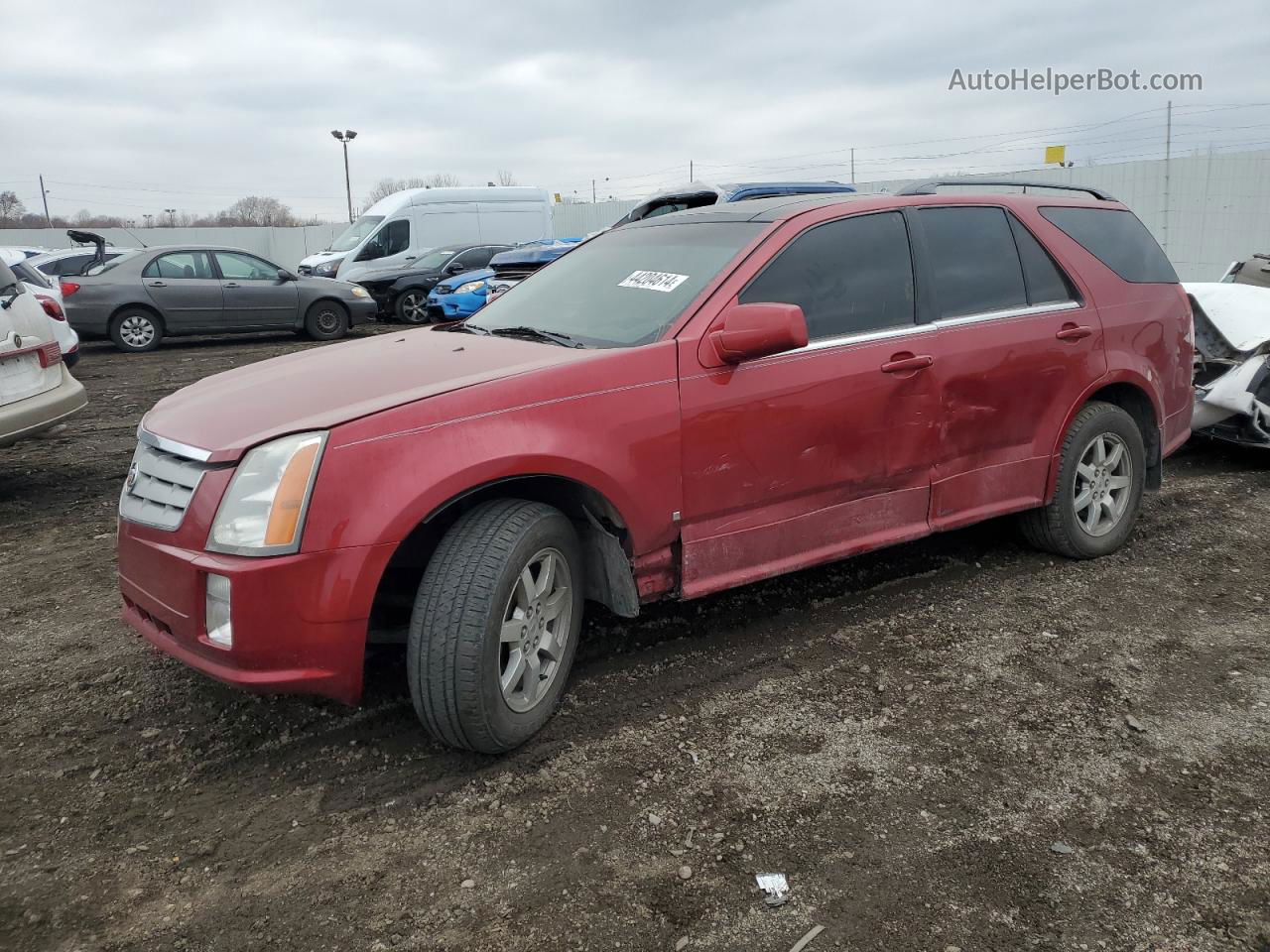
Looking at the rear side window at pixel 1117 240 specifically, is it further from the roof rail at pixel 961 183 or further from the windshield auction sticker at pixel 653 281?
the windshield auction sticker at pixel 653 281

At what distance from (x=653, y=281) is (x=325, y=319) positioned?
12.8 meters

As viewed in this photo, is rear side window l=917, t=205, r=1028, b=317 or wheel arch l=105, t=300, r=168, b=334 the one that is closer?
rear side window l=917, t=205, r=1028, b=317

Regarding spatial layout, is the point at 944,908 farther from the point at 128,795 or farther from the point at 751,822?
the point at 128,795

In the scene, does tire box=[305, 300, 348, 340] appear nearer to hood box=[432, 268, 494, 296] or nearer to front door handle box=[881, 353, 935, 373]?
hood box=[432, 268, 494, 296]

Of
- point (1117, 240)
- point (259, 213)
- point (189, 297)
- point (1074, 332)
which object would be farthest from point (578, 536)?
point (259, 213)

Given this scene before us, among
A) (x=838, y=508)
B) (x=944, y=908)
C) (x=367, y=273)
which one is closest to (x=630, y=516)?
(x=838, y=508)

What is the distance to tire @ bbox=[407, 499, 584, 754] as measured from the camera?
2805 millimetres

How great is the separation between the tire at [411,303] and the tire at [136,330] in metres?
4.39

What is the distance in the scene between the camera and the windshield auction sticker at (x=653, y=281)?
365cm

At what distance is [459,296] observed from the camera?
1516 cm

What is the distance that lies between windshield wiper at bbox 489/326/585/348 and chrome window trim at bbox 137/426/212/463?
1257 mm

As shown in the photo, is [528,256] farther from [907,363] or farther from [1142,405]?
[907,363]

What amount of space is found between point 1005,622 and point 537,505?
7.05 ft

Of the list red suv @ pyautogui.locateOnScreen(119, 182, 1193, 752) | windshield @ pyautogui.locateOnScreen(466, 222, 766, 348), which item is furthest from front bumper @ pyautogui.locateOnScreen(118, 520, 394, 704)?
windshield @ pyautogui.locateOnScreen(466, 222, 766, 348)
